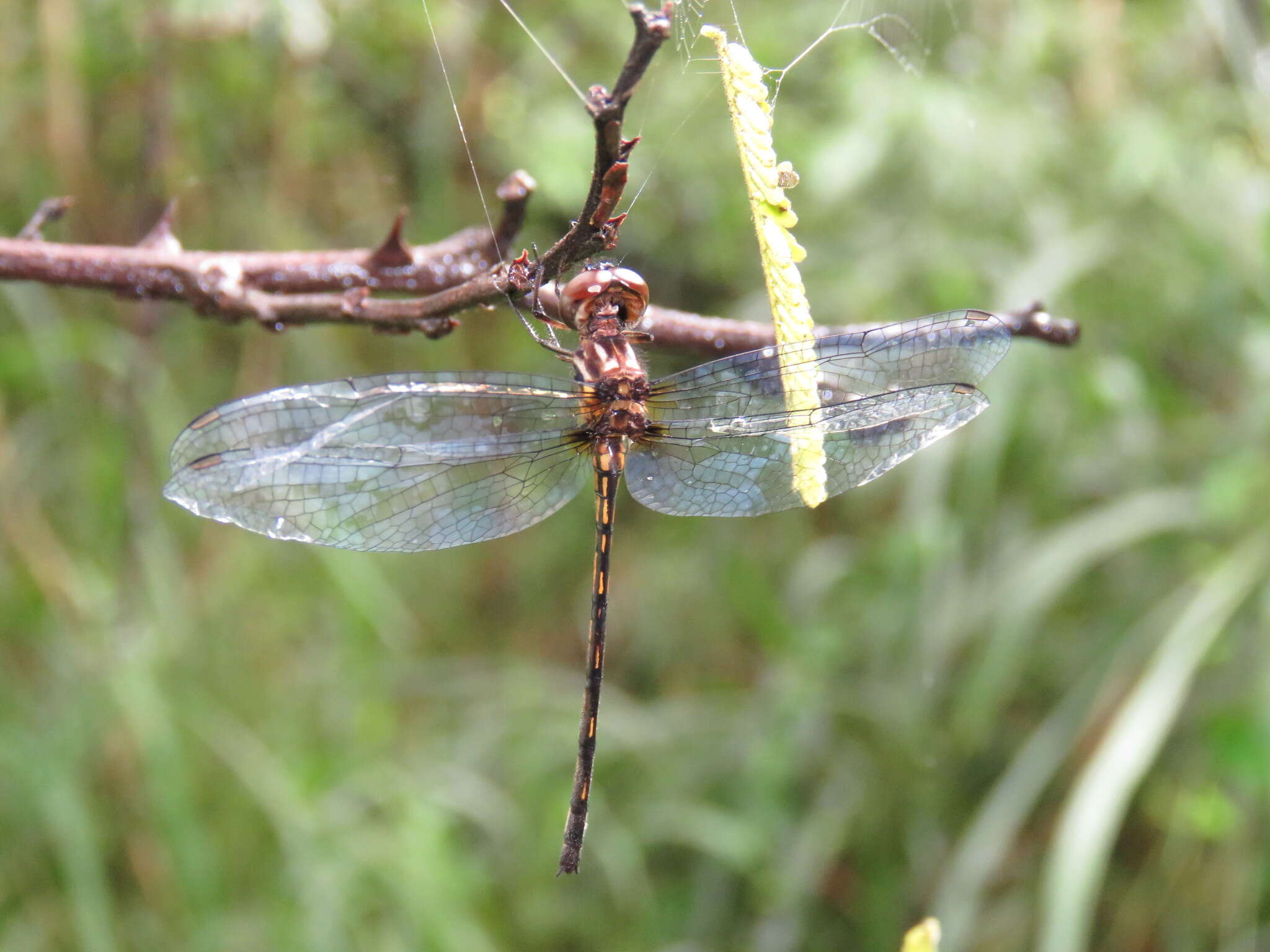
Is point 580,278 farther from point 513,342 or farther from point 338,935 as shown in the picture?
point 513,342

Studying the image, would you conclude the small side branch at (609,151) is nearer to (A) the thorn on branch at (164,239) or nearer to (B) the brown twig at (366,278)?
(B) the brown twig at (366,278)

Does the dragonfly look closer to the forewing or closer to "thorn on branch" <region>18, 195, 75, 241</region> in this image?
the forewing

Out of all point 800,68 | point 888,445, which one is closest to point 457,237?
point 888,445

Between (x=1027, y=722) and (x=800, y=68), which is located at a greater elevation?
(x=800, y=68)

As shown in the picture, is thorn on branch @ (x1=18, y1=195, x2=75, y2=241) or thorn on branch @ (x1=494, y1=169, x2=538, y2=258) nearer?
thorn on branch @ (x1=494, y1=169, x2=538, y2=258)

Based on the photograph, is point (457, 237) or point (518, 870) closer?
point (457, 237)

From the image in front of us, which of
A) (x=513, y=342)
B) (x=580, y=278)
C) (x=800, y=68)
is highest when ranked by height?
(x=800, y=68)

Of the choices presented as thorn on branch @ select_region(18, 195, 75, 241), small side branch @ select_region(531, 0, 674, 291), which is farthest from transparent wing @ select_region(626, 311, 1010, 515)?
thorn on branch @ select_region(18, 195, 75, 241)

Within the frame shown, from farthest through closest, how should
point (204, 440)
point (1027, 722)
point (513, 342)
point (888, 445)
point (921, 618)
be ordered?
point (513, 342) < point (1027, 722) < point (921, 618) < point (888, 445) < point (204, 440)

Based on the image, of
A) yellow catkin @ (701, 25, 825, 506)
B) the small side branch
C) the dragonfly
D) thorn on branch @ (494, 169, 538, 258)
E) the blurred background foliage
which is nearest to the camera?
the small side branch
